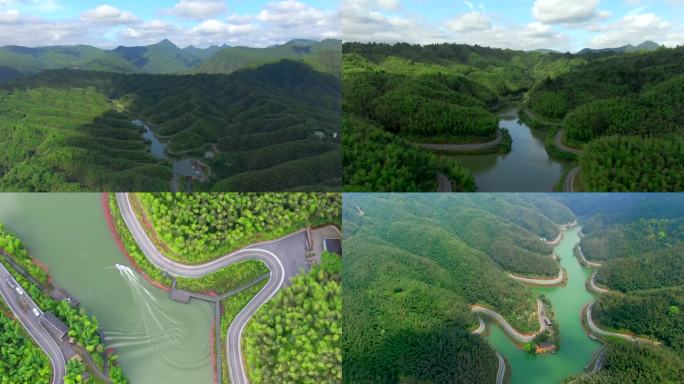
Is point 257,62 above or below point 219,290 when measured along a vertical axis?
above

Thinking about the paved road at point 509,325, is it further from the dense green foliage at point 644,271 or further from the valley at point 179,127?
the valley at point 179,127

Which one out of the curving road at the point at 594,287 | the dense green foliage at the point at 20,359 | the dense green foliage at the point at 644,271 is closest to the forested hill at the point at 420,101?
the curving road at the point at 594,287

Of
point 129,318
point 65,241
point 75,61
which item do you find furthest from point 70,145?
point 129,318

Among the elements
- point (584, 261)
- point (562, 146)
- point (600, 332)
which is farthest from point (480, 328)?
point (562, 146)

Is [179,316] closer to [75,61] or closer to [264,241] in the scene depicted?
[264,241]

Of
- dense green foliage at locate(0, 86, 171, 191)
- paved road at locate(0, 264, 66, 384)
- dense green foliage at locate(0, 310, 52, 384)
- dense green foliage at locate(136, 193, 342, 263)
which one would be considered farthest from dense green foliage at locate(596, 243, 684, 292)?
dense green foliage at locate(0, 310, 52, 384)

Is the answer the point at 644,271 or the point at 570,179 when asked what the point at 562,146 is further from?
the point at 644,271
